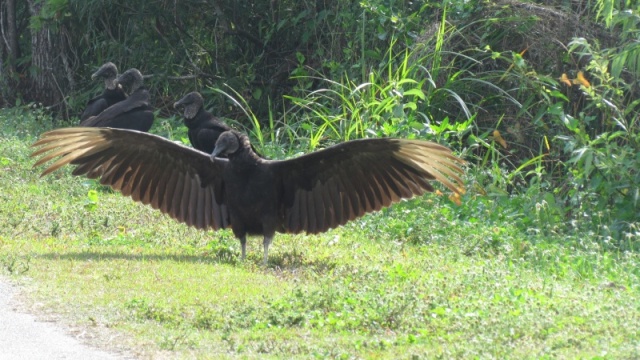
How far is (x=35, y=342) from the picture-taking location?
4754mm

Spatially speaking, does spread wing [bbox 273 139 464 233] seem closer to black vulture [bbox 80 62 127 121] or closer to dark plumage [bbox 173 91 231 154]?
dark plumage [bbox 173 91 231 154]

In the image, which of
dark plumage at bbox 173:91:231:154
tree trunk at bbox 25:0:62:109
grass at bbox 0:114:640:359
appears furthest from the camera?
tree trunk at bbox 25:0:62:109

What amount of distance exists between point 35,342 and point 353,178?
2468 mm

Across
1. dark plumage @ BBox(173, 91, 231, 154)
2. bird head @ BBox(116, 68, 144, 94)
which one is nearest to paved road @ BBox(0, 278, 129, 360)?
dark plumage @ BBox(173, 91, 231, 154)

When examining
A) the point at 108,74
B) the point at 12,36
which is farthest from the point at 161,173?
the point at 12,36

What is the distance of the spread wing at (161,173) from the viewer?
684 cm

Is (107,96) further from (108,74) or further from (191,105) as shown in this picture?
(191,105)

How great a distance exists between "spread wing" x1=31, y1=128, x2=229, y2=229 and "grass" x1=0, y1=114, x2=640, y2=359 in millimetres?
262

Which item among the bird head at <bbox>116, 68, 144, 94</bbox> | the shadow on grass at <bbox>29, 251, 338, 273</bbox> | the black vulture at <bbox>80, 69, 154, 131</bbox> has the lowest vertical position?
the shadow on grass at <bbox>29, 251, 338, 273</bbox>

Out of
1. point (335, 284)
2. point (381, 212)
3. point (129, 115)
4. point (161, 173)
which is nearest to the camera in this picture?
point (335, 284)

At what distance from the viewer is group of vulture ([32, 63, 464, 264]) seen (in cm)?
651

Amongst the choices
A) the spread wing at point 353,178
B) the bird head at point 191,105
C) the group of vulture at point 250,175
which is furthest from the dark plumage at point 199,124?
the spread wing at point 353,178

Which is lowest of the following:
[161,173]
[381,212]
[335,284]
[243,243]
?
[381,212]

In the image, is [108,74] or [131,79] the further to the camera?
[108,74]
